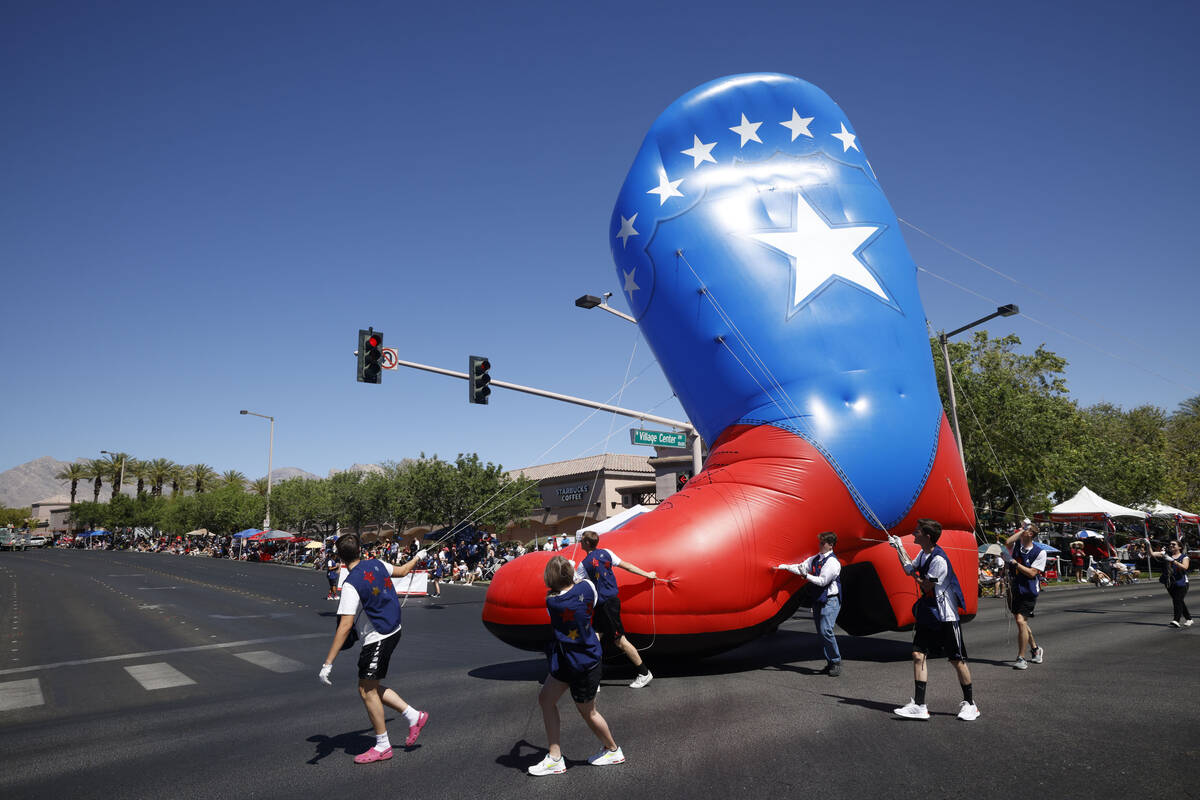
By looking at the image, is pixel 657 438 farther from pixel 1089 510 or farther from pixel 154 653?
Result: pixel 1089 510

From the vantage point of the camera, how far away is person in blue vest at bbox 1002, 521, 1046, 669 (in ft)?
27.4

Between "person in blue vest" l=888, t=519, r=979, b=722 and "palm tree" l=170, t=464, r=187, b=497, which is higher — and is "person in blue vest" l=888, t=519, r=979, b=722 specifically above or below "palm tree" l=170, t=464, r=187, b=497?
below

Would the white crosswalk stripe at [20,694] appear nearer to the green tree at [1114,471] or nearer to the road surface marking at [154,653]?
the road surface marking at [154,653]

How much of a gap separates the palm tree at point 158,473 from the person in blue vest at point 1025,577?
104905 millimetres

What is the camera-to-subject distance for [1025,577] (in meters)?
8.51

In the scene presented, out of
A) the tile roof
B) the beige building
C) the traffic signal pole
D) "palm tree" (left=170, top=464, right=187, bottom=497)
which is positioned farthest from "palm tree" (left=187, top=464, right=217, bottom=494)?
the traffic signal pole

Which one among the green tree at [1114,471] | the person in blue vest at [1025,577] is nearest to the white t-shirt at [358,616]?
the person in blue vest at [1025,577]

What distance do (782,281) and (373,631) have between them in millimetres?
6511

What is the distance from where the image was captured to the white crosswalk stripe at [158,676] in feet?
28.2

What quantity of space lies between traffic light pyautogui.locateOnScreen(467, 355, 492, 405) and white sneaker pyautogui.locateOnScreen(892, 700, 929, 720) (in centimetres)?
1089

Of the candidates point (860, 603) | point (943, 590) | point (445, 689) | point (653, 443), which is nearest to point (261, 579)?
point (653, 443)

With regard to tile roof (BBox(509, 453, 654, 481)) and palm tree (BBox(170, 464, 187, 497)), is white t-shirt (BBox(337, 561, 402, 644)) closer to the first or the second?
tile roof (BBox(509, 453, 654, 481))

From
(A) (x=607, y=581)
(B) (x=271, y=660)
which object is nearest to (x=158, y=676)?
(B) (x=271, y=660)

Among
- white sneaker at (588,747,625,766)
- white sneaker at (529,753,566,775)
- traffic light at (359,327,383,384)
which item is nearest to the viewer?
white sneaker at (529,753,566,775)
